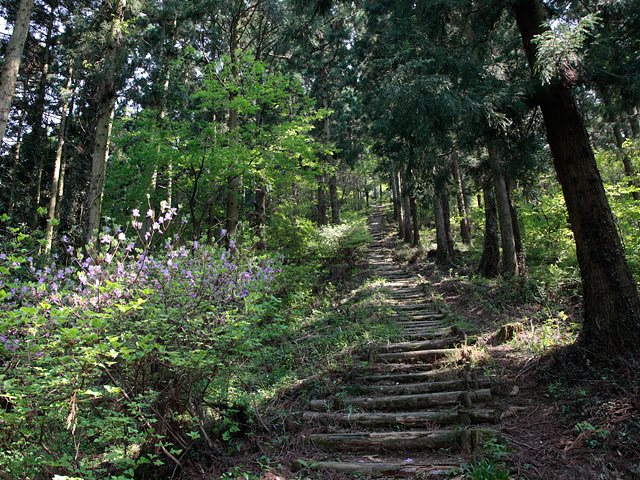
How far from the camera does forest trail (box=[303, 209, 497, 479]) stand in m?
4.00

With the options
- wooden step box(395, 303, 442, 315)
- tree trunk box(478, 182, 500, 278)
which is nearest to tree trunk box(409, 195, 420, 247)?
tree trunk box(478, 182, 500, 278)

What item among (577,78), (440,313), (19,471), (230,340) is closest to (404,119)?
(577,78)

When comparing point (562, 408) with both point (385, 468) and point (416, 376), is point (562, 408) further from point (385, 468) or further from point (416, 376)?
point (385, 468)

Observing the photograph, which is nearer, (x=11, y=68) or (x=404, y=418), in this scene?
(x=404, y=418)

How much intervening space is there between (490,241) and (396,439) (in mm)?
8740

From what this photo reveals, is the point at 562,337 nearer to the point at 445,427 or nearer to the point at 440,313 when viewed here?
the point at 445,427

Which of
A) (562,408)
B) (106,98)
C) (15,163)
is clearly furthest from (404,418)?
(15,163)

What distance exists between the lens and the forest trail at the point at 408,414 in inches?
158

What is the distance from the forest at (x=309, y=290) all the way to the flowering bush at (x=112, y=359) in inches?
1.1

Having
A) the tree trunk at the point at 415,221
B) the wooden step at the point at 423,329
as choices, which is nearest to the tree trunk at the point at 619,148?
the wooden step at the point at 423,329

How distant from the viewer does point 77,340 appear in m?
2.93

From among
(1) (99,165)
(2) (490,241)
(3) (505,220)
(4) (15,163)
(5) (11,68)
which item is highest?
(4) (15,163)

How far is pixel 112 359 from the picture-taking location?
3.32 meters

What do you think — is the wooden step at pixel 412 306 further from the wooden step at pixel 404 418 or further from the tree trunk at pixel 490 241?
the wooden step at pixel 404 418
